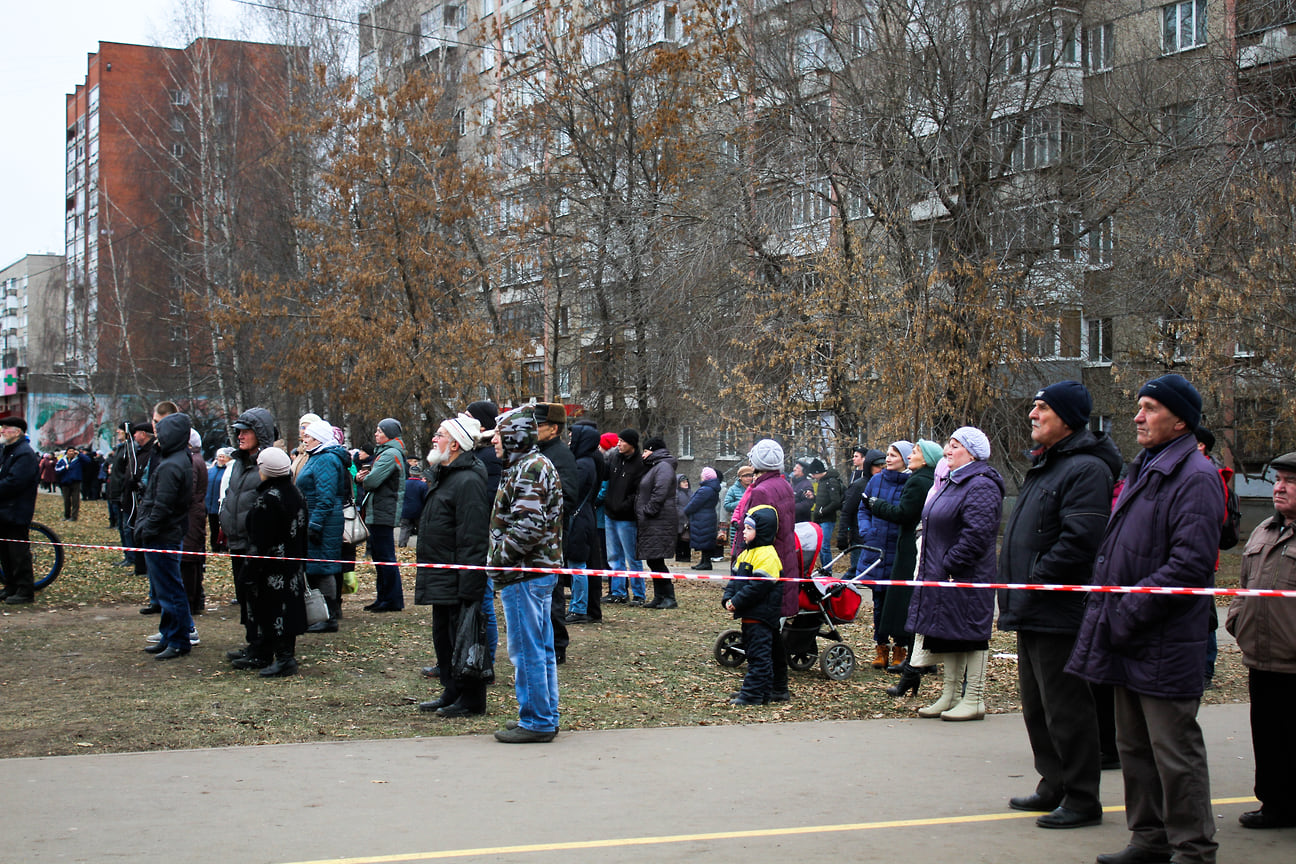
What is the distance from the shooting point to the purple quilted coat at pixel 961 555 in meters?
8.04

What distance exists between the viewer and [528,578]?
7438 mm

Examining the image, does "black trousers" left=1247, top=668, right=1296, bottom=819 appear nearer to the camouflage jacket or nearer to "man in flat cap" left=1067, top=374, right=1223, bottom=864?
"man in flat cap" left=1067, top=374, right=1223, bottom=864

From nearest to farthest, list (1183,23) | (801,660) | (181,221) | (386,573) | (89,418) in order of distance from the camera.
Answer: (801,660)
(386,573)
(1183,23)
(181,221)
(89,418)

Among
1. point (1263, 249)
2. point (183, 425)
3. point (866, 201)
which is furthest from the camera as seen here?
point (866, 201)

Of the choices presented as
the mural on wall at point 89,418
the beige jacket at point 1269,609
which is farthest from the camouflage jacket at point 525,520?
the mural on wall at point 89,418

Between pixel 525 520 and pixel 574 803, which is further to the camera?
pixel 525 520

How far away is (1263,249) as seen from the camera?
60.4ft

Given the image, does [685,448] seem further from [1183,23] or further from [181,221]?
[181,221]

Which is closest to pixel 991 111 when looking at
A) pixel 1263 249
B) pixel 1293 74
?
pixel 1293 74

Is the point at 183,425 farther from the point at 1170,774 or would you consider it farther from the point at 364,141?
the point at 364,141

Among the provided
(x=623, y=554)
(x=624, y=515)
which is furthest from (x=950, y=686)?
(x=623, y=554)

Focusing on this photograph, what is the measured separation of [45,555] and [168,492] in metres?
5.80

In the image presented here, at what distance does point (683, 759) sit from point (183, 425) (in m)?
5.69

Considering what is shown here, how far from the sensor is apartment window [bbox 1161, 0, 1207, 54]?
27.8 meters
